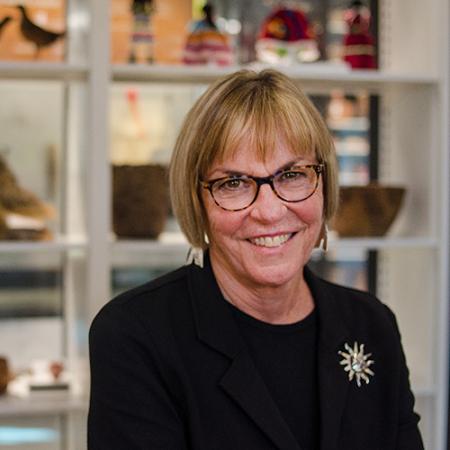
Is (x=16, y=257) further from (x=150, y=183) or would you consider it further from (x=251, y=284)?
(x=251, y=284)

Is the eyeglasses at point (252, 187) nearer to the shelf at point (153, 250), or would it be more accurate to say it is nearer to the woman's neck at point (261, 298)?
the woman's neck at point (261, 298)

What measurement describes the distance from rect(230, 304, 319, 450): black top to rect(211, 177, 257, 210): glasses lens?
179 millimetres

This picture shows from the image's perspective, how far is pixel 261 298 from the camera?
1.52m

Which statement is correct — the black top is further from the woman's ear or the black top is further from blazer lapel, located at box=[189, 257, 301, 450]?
the woman's ear

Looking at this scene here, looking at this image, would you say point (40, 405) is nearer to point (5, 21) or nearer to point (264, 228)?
point (5, 21)

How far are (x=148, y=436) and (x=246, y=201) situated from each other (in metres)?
0.38

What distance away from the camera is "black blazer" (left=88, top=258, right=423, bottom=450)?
4.52 ft

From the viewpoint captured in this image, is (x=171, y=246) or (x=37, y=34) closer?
(x=171, y=246)

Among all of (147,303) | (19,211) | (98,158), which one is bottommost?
(147,303)

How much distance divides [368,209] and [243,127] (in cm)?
143

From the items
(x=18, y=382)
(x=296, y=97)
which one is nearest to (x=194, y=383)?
(x=296, y=97)

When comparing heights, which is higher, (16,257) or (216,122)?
(216,122)

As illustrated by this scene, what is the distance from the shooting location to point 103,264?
8.34ft

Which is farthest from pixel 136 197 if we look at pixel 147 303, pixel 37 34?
pixel 147 303
